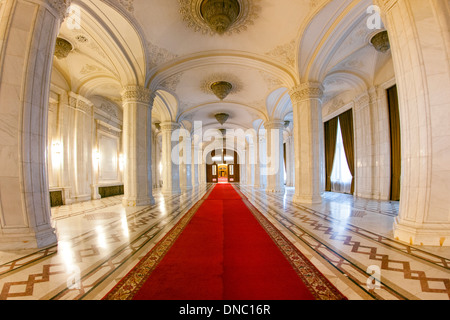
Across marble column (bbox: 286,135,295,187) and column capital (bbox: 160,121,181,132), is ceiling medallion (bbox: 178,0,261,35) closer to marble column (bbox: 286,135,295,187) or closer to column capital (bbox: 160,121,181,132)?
column capital (bbox: 160,121,181,132)

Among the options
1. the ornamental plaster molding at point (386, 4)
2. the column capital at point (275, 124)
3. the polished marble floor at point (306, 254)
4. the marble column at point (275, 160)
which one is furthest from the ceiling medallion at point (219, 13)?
the marble column at point (275, 160)


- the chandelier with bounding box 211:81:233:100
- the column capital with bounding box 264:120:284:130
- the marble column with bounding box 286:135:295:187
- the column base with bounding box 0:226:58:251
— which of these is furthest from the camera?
the marble column with bounding box 286:135:295:187

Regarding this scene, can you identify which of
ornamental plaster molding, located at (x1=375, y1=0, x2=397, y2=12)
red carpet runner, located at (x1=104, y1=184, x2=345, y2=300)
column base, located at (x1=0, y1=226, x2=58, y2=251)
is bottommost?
red carpet runner, located at (x1=104, y1=184, x2=345, y2=300)

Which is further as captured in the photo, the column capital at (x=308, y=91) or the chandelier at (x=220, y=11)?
the column capital at (x=308, y=91)

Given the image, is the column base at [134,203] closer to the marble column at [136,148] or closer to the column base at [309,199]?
the marble column at [136,148]

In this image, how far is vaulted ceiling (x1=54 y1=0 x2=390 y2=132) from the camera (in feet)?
16.1

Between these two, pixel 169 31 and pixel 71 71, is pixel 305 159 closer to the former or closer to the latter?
pixel 169 31

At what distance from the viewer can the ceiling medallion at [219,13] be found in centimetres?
453

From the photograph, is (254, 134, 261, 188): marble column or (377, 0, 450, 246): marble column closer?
(377, 0, 450, 246): marble column

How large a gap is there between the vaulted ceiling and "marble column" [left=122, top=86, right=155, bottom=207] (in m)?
0.55

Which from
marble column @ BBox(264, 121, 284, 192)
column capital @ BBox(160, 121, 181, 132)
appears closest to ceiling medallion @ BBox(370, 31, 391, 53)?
marble column @ BBox(264, 121, 284, 192)

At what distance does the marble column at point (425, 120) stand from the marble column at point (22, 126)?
4870 mm

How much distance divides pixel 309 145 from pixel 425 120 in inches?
145
